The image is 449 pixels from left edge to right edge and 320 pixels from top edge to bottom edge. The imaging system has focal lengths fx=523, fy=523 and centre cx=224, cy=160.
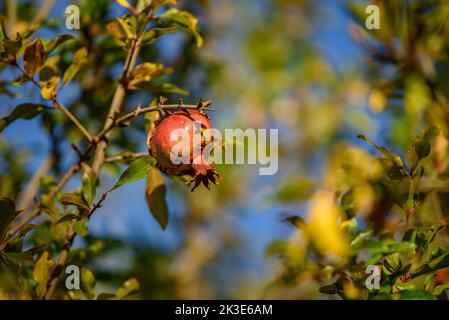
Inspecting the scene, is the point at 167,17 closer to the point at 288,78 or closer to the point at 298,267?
the point at 298,267

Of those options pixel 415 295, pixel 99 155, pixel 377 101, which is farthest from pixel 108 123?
pixel 377 101

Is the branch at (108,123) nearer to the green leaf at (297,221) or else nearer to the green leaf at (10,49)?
the green leaf at (10,49)

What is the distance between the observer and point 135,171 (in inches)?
26.5

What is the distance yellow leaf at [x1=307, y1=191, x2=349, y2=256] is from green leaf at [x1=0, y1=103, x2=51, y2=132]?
497 millimetres

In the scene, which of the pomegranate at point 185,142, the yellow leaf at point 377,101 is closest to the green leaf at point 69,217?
the pomegranate at point 185,142

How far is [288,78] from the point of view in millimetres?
2713

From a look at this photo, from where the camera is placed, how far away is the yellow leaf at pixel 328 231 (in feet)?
2.48

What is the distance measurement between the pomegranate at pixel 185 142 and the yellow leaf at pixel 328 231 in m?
0.21

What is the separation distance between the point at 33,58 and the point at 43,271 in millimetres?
315

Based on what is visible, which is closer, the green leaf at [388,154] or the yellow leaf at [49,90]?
the green leaf at [388,154]

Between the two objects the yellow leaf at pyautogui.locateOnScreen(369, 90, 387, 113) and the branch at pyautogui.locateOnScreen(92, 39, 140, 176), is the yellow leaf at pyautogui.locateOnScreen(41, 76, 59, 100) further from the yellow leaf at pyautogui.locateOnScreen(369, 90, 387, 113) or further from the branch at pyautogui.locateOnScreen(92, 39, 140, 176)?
the yellow leaf at pyautogui.locateOnScreen(369, 90, 387, 113)

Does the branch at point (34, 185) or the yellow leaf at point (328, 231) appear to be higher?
the branch at point (34, 185)

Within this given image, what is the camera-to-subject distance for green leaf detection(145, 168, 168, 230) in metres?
0.85
